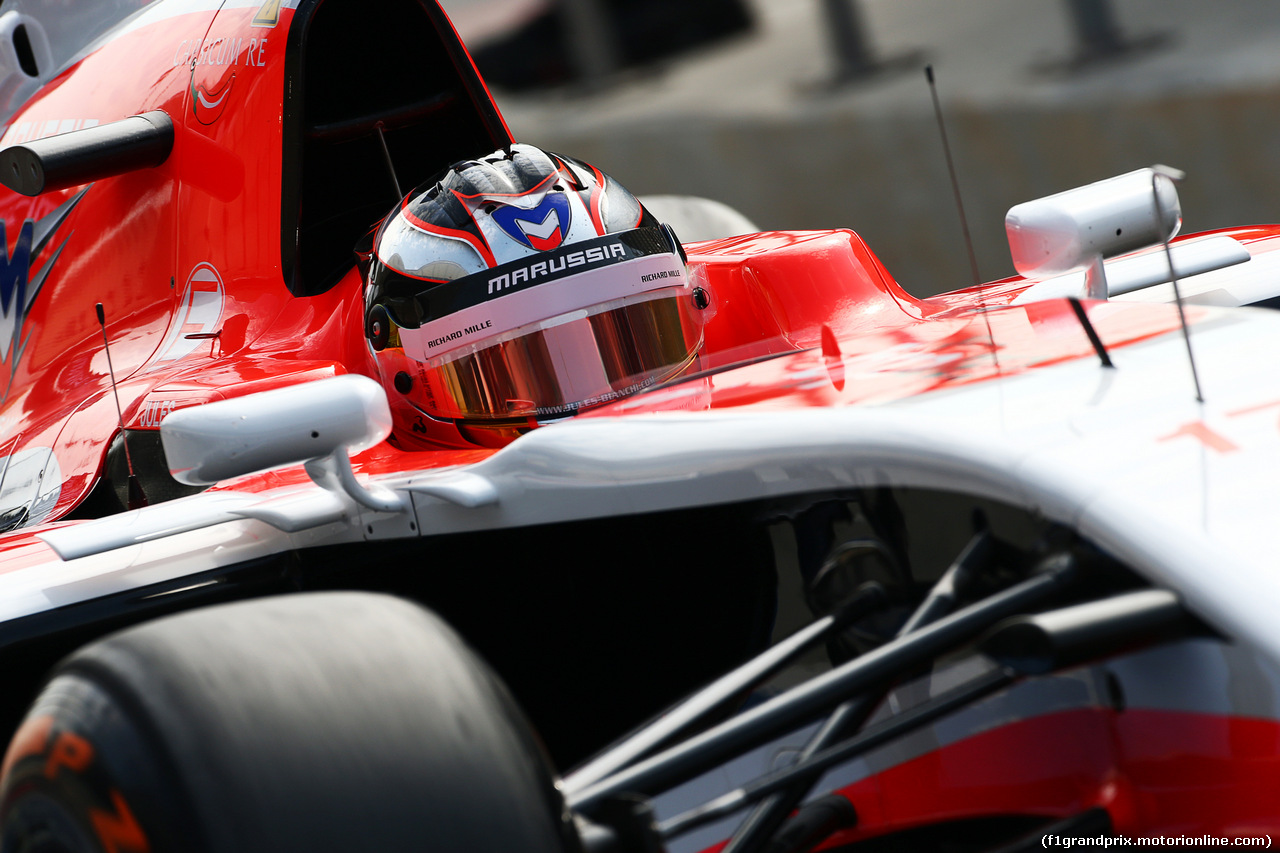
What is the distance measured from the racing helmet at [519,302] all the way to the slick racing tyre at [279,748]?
886 mm

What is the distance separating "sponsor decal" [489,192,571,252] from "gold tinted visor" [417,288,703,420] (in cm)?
15

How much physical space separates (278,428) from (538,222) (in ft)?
2.52

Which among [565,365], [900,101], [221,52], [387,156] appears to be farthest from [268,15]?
[900,101]

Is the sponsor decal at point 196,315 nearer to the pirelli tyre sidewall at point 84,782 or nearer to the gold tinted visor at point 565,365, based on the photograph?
the gold tinted visor at point 565,365

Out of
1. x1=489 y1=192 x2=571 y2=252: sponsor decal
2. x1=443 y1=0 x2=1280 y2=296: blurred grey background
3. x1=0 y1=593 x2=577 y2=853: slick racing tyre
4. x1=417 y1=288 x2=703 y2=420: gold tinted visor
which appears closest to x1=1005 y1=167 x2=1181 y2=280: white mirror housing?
x1=417 y1=288 x2=703 y2=420: gold tinted visor

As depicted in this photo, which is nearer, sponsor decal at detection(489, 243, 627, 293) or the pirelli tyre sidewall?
the pirelli tyre sidewall

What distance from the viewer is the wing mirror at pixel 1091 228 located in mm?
1727

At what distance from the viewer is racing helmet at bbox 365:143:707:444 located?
2014 mm

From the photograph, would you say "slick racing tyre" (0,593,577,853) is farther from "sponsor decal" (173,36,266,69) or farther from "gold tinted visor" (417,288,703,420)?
"sponsor decal" (173,36,266,69)

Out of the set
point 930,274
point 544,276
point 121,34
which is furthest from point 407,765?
point 930,274

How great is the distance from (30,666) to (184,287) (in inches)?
47.8

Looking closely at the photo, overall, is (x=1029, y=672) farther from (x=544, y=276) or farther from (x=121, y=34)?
(x=121, y=34)

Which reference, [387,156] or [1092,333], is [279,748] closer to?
[1092,333]

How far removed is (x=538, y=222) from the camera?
214cm
